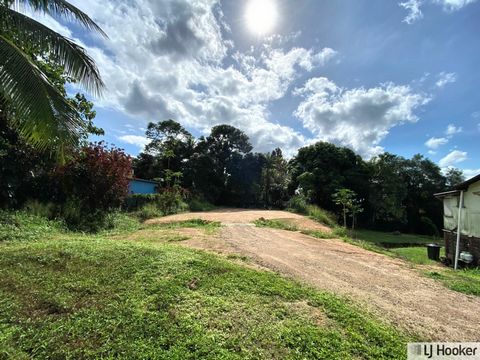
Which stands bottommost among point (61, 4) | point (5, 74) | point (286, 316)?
point (286, 316)

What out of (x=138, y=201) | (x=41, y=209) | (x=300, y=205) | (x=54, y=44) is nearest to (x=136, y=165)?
(x=138, y=201)

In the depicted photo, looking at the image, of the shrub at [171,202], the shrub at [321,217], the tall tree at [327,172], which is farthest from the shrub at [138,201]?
the tall tree at [327,172]

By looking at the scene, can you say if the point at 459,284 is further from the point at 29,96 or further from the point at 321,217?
the point at 321,217

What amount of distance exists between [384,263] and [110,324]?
6.51 metres

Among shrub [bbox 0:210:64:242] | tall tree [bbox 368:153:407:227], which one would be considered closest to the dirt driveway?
shrub [bbox 0:210:64:242]

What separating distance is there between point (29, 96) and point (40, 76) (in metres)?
0.44

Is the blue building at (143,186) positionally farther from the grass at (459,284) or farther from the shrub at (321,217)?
the grass at (459,284)

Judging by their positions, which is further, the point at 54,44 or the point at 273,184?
the point at 273,184

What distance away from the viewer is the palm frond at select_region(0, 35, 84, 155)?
408 cm

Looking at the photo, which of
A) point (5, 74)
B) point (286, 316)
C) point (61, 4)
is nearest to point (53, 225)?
point (5, 74)

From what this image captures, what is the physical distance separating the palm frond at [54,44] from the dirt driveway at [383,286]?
4526 mm

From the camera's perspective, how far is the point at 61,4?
206 inches

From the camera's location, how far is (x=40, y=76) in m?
4.35

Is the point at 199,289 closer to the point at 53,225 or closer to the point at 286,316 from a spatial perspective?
the point at 286,316
